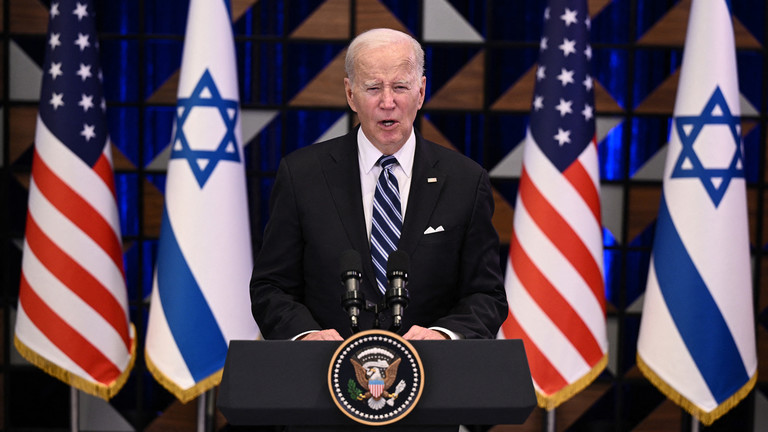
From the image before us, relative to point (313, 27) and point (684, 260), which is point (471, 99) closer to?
point (313, 27)

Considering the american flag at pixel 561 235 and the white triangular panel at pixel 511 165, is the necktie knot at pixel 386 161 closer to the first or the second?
the american flag at pixel 561 235

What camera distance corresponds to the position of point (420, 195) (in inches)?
71.1

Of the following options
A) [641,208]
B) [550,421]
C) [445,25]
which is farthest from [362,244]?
[641,208]

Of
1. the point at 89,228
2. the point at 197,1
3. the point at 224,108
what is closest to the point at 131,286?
the point at 89,228

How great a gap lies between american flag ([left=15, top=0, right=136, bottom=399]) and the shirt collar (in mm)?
2477

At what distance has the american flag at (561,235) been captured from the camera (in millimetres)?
3834

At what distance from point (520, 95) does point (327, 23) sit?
1.23 meters

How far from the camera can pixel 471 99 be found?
4609 millimetres

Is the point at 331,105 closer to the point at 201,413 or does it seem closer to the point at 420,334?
the point at 201,413

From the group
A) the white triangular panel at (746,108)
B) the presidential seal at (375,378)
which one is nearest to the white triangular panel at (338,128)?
the white triangular panel at (746,108)

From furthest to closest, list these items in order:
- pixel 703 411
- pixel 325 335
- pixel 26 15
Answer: pixel 26 15, pixel 703 411, pixel 325 335

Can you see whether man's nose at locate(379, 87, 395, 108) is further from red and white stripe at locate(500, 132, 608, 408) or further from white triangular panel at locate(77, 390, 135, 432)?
white triangular panel at locate(77, 390, 135, 432)

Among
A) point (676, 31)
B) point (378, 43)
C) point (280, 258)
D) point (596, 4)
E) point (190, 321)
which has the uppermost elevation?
point (596, 4)

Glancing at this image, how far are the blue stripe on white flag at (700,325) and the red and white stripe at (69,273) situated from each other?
2.85 metres
